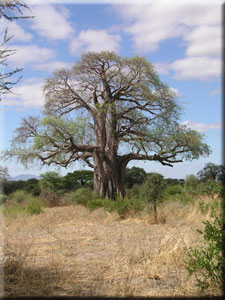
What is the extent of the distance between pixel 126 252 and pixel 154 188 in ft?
14.1

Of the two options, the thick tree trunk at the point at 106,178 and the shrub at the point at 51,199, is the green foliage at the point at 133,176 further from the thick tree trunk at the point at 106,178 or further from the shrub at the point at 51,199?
the shrub at the point at 51,199

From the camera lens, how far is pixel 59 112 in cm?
1562

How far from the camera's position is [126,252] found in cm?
449

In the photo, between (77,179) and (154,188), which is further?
(77,179)

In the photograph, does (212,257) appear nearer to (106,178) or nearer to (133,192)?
(133,192)

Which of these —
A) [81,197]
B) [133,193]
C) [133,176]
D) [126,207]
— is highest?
[133,176]

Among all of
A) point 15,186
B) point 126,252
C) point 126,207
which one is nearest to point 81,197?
point 126,207

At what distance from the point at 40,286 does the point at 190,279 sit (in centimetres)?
136

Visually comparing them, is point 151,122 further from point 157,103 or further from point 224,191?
point 224,191

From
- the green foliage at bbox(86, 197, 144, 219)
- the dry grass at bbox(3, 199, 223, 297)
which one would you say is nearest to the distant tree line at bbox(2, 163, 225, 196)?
the green foliage at bbox(86, 197, 144, 219)

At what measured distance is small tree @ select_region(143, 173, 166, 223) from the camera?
8.68 m

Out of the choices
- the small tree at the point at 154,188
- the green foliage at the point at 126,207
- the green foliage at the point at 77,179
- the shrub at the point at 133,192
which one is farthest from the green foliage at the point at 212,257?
the green foliage at the point at 77,179

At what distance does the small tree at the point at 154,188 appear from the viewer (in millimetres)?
8684

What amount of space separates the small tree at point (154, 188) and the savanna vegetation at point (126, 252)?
0.08ft
